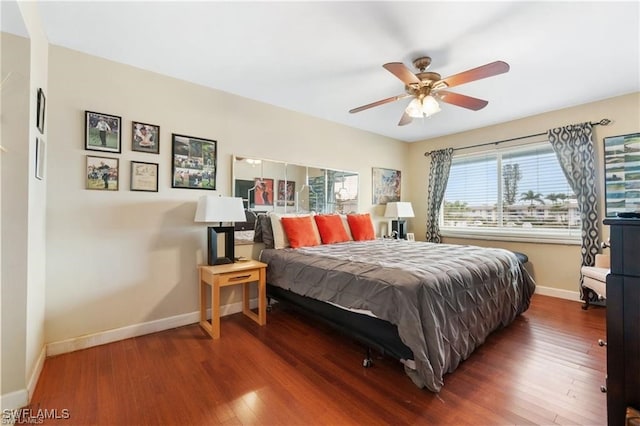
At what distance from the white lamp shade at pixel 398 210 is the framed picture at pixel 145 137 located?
11.1 ft

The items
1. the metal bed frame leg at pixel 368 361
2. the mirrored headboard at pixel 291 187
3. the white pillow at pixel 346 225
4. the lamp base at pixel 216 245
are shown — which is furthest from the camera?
the white pillow at pixel 346 225

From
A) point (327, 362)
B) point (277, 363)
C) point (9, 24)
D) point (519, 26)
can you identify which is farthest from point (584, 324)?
point (9, 24)

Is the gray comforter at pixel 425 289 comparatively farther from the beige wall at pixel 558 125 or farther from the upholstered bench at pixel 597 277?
the beige wall at pixel 558 125

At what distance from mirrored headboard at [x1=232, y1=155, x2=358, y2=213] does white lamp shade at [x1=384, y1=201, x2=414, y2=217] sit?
24.3 inches

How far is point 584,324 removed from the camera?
2.75 metres

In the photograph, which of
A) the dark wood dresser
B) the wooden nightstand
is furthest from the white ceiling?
the wooden nightstand

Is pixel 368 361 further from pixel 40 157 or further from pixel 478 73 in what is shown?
pixel 40 157

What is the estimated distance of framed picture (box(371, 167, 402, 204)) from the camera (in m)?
4.74

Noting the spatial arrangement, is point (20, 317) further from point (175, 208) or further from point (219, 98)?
point (219, 98)

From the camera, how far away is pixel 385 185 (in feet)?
16.1

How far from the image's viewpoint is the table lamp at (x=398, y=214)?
4552 millimetres

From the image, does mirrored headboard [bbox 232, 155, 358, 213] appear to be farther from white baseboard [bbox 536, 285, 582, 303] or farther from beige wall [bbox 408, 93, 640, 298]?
white baseboard [bbox 536, 285, 582, 303]

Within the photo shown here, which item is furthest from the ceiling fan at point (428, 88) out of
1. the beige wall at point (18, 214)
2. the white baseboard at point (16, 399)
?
the white baseboard at point (16, 399)

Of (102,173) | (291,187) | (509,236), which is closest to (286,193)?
(291,187)
